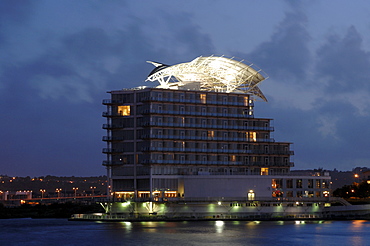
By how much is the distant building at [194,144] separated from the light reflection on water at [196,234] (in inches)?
535

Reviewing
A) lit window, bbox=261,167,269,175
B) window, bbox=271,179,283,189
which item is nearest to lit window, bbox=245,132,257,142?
lit window, bbox=261,167,269,175

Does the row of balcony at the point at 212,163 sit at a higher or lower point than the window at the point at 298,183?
higher

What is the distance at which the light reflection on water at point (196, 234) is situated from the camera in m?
96.6

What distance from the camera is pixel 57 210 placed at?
191m

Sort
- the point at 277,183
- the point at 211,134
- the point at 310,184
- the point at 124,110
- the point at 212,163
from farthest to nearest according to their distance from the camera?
the point at 211,134 < the point at 310,184 < the point at 212,163 < the point at 124,110 < the point at 277,183

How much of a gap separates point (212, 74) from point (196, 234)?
5936 centimetres

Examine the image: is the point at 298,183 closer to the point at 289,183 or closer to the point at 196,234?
the point at 289,183

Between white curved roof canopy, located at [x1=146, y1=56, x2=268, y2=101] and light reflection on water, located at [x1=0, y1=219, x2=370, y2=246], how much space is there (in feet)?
127

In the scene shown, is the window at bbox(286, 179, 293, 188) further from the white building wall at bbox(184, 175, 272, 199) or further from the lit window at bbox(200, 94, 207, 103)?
the lit window at bbox(200, 94, 207, 103)

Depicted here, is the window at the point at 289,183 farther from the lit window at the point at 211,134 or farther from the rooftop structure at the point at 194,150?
the lit window at the point at 211,134

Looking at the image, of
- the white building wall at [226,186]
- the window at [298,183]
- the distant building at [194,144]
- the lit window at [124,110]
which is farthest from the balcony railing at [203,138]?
the window at [298,183]

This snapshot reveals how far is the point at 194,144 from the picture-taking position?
14975 centimetres

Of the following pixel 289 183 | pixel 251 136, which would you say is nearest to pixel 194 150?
pixel 251 136

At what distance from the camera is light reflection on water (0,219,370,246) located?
96.6 metres
